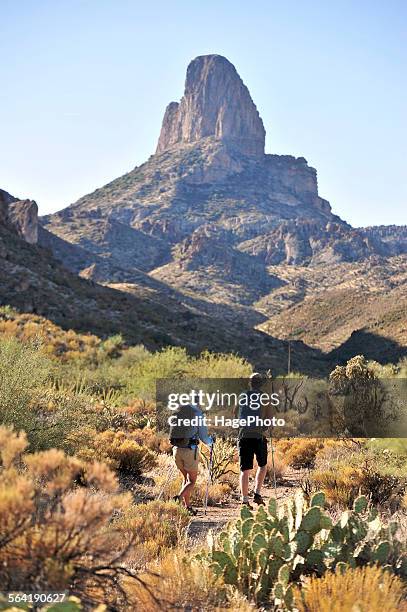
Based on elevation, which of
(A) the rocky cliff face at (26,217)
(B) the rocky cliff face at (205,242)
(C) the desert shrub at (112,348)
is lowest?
(C) the desert shrub at (112,348)

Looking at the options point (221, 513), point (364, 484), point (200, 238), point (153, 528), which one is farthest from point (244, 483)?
point (200, 238)

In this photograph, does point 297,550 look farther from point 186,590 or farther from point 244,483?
point 244,483

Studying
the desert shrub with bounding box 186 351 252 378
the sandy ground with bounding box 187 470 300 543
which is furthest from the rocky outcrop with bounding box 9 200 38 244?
the sandy ground with bounding box 187 470 300 543

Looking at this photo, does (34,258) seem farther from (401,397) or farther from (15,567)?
(15,567)

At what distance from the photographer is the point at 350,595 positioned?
3.28m

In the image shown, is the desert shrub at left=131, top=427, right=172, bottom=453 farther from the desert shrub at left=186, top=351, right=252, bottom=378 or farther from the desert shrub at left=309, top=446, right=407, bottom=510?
the desert shrub at left=186, top=351, right=252, bottom=378

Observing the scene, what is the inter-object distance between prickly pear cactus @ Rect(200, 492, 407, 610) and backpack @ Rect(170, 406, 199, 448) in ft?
10.6

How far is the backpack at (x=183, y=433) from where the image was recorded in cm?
783

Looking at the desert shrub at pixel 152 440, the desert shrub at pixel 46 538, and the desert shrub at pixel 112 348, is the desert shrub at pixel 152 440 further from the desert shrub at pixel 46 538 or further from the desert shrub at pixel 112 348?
the desert shrub at pixel 112 348

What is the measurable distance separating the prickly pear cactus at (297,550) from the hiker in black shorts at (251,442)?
11.2ft

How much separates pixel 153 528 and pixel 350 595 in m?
2.63

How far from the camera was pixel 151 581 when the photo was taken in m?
3.77

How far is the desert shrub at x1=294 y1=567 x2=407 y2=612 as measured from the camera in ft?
10.6

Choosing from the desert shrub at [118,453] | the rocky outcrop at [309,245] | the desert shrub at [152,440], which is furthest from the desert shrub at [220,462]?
the rocky outcrop at [309,245]
